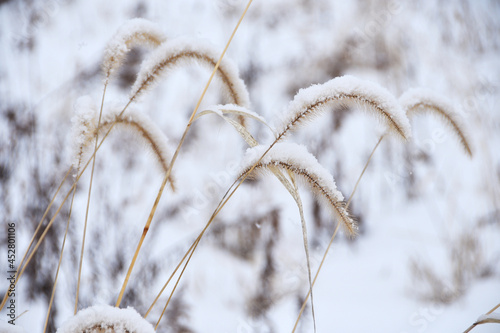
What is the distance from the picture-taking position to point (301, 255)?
2018mm

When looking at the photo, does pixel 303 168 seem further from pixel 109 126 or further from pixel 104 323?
pixel 109 126

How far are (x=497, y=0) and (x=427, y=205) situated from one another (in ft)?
6.43

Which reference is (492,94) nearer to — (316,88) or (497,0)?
(497,0)

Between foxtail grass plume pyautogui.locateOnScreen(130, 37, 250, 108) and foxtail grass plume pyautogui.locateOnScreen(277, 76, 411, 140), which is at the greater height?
foxtail grass plume pyautogui.locateOnScreen(130, 37, 250, 108)

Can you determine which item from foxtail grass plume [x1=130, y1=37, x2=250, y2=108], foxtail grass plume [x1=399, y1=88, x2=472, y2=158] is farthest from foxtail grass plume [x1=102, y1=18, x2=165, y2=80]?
foxtail grass plume [x1=399, y1=88, x2=472, y2=158]

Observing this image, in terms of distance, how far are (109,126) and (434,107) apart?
81cm

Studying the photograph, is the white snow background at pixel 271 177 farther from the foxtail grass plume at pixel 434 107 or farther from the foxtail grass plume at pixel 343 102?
the foxtail grass plume at pixel 343 102

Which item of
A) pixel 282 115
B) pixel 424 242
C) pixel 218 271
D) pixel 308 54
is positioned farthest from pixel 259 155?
pixel 308 54

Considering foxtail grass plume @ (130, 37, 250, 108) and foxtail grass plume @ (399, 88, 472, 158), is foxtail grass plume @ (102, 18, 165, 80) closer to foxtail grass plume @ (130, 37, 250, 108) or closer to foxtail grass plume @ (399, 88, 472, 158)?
foxtail grass plume @ (130, 37, 250, 108)

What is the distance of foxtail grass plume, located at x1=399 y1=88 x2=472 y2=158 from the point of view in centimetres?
87

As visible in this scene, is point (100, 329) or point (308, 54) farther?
point (308, 54)

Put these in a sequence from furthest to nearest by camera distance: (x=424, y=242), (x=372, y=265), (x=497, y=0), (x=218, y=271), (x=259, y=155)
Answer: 1. (x=497, y=0)
2. (x=424, y=242)
3. (x=372, y=265)
4. (x=218, y=271)
5. (x=259, y=155)

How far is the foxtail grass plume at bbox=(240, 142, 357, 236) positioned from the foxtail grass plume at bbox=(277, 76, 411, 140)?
1.2 inches

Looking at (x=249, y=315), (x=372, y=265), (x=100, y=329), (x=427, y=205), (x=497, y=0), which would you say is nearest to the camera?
(x=100, y=329)
